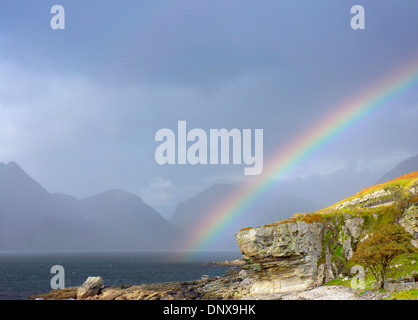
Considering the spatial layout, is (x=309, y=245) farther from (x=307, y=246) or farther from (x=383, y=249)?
(x=383, y=249)

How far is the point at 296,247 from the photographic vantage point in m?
54.8

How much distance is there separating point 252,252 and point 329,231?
15.2m

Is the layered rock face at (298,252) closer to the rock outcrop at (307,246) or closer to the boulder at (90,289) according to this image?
the rock outcrop at (307,246)

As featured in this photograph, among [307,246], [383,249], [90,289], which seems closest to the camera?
[383,249]

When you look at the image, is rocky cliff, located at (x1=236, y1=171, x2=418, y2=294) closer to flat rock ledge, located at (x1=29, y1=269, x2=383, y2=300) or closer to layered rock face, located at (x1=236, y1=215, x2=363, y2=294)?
layered rock face, located at (x1=236, y1=215, x2=363, y2=294)

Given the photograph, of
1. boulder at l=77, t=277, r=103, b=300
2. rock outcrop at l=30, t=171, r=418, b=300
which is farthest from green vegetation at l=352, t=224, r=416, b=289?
boulder at l=77, t=277, r=103, b=300

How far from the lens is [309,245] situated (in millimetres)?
55031

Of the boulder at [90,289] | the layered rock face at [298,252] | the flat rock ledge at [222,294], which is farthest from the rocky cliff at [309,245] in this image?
the boulder at [90,289]

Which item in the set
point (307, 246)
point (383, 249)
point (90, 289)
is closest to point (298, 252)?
point (307, 246)

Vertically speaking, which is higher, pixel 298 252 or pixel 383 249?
pixel 383 249

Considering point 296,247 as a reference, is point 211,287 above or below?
below
